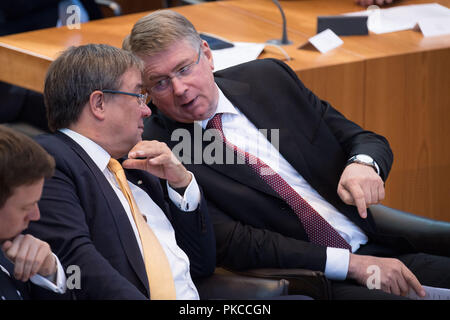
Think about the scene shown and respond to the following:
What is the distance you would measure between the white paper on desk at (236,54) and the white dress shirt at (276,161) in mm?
515

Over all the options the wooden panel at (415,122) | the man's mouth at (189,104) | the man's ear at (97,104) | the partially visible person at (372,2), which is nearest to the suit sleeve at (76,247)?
the man's ear at (97,104)

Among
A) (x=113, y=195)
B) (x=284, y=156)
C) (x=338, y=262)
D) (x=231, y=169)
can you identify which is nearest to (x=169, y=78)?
(x=231, y=169)

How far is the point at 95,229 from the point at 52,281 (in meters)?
0.20

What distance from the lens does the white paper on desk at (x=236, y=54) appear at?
2.83m

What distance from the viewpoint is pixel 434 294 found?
2041mm

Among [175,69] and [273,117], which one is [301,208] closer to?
[273,117]

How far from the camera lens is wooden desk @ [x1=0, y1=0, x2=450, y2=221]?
2.94 metres

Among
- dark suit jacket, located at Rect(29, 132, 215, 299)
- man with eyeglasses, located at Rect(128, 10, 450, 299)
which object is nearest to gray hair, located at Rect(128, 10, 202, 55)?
man with eyeglasses, located at Rect(128, 10, 450, 299)

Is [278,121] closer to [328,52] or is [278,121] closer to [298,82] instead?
[298,82]

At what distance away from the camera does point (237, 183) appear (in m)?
2.16

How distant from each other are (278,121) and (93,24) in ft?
5.23

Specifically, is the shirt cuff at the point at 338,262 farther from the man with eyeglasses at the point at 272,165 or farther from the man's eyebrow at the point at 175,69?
the man's eyebrow at the point at 175,69

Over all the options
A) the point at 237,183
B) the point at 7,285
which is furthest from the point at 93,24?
the point at 7,285

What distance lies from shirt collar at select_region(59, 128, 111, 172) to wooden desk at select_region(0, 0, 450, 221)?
1.20 meters
